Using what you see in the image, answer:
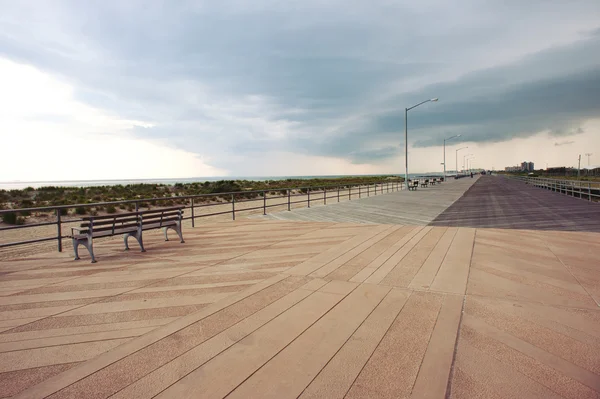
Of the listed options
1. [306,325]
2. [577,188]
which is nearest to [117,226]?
[306,325]

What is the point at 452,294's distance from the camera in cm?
408

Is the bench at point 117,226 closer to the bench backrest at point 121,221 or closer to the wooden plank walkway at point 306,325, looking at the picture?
the bench backrest at point 121,221

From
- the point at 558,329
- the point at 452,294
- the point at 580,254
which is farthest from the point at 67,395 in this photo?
the point at 580,254

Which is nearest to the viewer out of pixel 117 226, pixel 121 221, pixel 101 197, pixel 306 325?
pixel 306 325

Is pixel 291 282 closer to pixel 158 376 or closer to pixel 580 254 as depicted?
pixel 158 376

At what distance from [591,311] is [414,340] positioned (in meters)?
2.24

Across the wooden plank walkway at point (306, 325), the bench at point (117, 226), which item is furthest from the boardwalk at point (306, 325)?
the bench at point (117, 226)

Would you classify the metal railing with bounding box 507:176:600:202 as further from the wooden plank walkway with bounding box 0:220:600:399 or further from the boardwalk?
the wooden plank walkway with bounding box 0:220:600:399

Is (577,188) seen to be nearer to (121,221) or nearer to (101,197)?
(121,221)

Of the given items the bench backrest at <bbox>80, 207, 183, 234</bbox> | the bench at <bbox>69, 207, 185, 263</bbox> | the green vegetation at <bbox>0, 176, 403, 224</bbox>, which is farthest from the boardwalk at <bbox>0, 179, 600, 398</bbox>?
the green vegetation at <bbox>0, 176, 403, 224</bbox>

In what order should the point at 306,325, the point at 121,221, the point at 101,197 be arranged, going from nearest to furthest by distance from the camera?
the point at 306,325
the point at 121,221
the point at 101,197

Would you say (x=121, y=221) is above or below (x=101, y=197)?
above

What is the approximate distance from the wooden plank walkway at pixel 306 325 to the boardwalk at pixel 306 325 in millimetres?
15

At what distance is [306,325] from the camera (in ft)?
10.8
